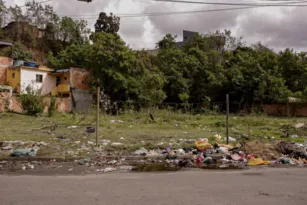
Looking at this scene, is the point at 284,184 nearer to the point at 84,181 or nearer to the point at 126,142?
the point at 84,181

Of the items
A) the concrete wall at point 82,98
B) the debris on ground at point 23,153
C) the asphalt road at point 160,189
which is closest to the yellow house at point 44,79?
the concrete wall at point 82,98

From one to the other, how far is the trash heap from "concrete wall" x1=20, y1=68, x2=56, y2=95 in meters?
29.1

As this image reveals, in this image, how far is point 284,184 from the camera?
585 centimetres

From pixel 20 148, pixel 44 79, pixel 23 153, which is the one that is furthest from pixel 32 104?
pixel 23 153

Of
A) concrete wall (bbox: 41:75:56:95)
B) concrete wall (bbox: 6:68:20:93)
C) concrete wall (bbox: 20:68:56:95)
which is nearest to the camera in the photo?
concrete wall (bbox: 6:68:20:93)

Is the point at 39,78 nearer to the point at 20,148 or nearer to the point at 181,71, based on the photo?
the point at 181,71

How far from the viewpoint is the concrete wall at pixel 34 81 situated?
3612cm

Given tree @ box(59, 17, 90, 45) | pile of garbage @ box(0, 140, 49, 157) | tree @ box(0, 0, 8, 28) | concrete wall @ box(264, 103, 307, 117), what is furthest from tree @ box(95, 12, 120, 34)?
pile of garbage @ box(0, 140, 49, 157)

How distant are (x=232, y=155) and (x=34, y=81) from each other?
107 ft

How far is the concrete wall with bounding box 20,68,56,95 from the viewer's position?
1422 inches

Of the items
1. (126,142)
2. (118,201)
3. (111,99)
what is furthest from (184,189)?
(111,99)

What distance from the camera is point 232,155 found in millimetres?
9125

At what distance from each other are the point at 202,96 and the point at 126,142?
27.1m

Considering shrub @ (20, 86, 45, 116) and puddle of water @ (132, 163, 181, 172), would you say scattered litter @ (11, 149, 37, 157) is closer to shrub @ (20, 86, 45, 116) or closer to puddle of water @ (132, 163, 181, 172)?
puddle of water @ (132, 163, 181, 172)
